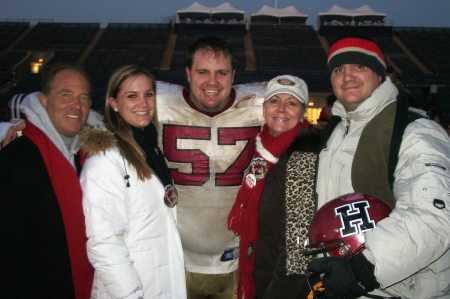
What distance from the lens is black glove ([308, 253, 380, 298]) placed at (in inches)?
53.9

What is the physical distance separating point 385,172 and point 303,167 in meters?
0.50

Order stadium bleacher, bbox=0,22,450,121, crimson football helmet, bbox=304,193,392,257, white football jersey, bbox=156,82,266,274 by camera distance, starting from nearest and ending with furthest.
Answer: crimson football helmet, bbox=304,193,392,257 < white football jersey, bbox=156,82,266,274 < stadium bleacher, bbox=0,22,450,121

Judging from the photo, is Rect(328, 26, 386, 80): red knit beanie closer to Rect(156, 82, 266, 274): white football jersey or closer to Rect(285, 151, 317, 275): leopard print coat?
Rect(285, 151, 317, 275): leopard print coat

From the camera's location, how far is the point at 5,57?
2250 cm

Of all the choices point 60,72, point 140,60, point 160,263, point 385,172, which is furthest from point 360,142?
point 140,60

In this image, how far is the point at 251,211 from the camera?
7.49ft

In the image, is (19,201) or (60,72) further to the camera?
(60,72)

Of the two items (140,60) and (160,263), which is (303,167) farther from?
(140,60)

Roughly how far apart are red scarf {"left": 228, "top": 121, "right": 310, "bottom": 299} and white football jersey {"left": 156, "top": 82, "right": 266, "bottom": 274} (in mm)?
194

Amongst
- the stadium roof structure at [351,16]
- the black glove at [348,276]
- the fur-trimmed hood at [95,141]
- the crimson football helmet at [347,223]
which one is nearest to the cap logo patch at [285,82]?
the crimson football helmet at [347,223]

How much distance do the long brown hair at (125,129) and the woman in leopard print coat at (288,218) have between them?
0.68 meters

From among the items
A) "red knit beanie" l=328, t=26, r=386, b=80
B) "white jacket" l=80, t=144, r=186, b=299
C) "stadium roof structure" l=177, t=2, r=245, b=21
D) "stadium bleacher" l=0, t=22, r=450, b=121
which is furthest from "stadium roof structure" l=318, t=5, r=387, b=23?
"white jacket" l=80, t=144, r=186, b=299

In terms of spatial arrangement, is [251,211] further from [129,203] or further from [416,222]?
[416,222]

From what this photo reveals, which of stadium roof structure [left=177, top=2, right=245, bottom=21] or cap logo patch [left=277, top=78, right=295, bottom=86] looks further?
stadium roof structure [left=177, top=2, right=245, bottom=21]
